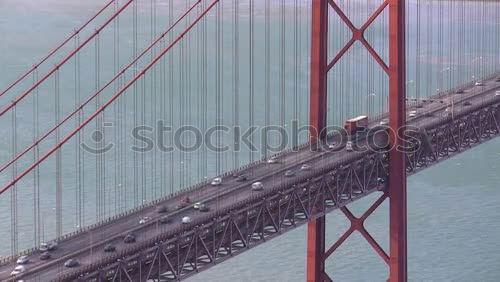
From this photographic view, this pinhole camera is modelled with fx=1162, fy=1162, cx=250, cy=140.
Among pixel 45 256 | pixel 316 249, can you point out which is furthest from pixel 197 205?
pixel 316 249

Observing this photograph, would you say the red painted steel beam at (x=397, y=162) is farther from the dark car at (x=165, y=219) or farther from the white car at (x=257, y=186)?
the dark car at (x=165, y=219)

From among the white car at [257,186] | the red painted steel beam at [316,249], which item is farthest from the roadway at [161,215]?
the red painted steel beam at [316,249]

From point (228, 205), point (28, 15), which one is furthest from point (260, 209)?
point (28, 15)

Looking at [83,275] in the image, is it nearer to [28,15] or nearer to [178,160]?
[178,160]

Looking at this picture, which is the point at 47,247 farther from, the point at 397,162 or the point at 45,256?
the point at 397,162

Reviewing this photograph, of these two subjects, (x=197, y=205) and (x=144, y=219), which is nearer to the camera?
(x=144, y=219)

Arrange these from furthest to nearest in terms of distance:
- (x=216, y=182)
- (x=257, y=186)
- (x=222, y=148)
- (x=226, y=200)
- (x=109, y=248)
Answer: (x=222, y=148) → (x=216, y=182) → (x=257, y=186) → (x=226, y=200) → (x=109, y=248)
